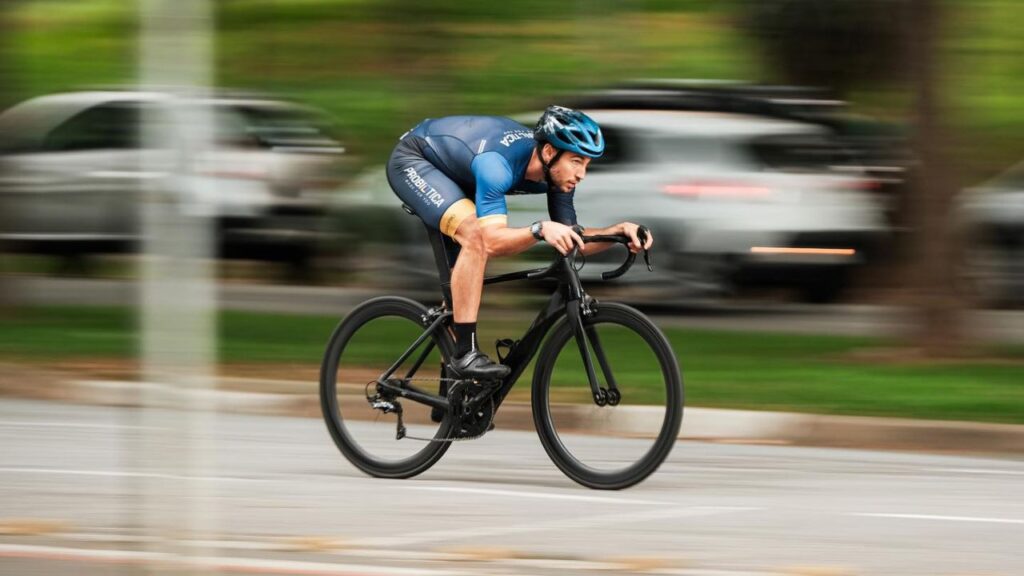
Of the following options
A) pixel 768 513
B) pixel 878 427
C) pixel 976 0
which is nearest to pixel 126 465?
pixel 768 513

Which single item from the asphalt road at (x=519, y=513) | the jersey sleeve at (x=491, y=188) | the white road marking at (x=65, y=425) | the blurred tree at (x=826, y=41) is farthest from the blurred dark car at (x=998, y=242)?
the jersey sleeve at (x=491, y=188)

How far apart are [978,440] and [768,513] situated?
249cm

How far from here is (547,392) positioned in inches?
297

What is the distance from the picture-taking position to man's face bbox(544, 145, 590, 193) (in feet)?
24.2

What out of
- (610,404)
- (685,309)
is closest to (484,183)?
(610,404)

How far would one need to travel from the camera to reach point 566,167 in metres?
7.39

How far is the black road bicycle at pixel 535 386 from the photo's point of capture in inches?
290

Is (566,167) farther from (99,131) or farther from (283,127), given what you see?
(99,131)

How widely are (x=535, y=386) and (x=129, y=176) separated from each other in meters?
10.9

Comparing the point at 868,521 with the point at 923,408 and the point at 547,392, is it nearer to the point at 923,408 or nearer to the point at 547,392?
the point at 547,392

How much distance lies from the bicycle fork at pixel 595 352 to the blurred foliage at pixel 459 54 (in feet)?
18.2

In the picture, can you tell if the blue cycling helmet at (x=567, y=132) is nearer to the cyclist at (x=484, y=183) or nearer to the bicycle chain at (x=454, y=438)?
the cyclist at (x=484, y=183)

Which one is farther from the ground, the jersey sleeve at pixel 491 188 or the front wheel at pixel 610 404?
the jersey sleeve at pixel 491 188

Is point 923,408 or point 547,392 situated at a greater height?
point 547,392
